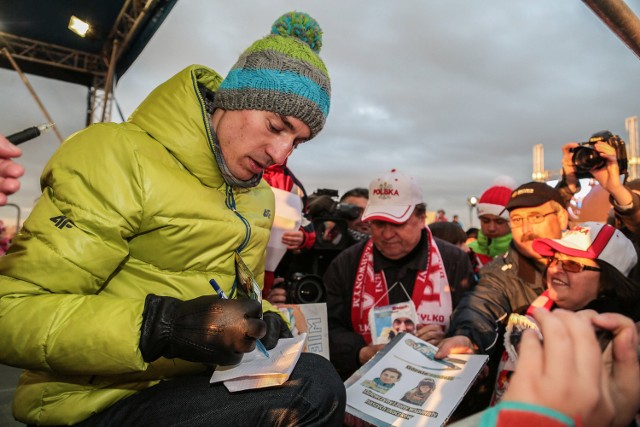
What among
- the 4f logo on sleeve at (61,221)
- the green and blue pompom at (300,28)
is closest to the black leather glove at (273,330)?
the 4f logo on sleeve at (61,221)

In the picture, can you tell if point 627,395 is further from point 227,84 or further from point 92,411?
point 227,84

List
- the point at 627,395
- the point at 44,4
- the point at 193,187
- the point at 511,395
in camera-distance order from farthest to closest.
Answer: the point at 44,4 → the point at 193,187 → the point at 627,395 → the point at 511,395

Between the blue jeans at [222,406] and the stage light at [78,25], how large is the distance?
6.44m

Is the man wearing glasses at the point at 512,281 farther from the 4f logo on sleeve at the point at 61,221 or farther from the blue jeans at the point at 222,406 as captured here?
the 4f logo on sleeve at the point at 61,221

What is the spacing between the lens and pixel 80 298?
981 mm

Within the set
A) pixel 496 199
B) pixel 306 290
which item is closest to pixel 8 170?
pixel 306 290

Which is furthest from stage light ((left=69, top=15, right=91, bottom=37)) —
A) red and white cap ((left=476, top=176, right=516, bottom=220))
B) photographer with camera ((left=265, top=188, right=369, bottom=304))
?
red and white cap ((left=476, top=176, right=516, bottom=220))

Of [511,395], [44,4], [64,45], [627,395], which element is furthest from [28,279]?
[64,45]

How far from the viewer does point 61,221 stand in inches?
39.3

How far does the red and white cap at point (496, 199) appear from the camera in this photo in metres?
4.17

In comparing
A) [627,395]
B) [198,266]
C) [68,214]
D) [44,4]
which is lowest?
[627,395]

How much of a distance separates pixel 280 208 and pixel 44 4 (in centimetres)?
527

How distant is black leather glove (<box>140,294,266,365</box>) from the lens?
968 millimetres

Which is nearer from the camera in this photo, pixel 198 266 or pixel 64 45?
pixel 198 266
